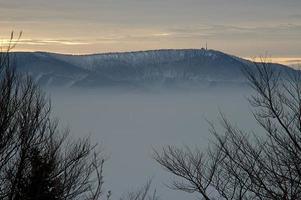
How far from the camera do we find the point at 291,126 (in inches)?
424

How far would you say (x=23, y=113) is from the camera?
1039cm

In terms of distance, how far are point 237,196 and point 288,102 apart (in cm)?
222

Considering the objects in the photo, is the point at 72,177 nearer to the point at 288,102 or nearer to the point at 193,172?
the point at 193,172

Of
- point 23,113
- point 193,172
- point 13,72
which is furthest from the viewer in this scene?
point 193,172


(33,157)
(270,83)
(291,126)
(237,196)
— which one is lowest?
(237,196)

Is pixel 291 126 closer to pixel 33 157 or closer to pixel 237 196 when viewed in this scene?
pixel 237 196

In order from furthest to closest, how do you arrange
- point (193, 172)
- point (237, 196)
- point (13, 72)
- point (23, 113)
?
point (193, 172), point (237, 196), point (23, 113), point (13, 72)

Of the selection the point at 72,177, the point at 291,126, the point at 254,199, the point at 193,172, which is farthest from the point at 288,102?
the point at 72,177

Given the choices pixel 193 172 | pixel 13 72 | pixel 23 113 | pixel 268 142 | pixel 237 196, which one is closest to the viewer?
pixel 13 72

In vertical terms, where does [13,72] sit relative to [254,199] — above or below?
above

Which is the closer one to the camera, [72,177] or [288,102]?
[288,102]

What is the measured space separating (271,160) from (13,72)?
4.58 meters

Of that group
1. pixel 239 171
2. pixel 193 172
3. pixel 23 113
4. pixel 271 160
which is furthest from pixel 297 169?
pixel 23 113

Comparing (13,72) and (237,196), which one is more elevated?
(13,72)
